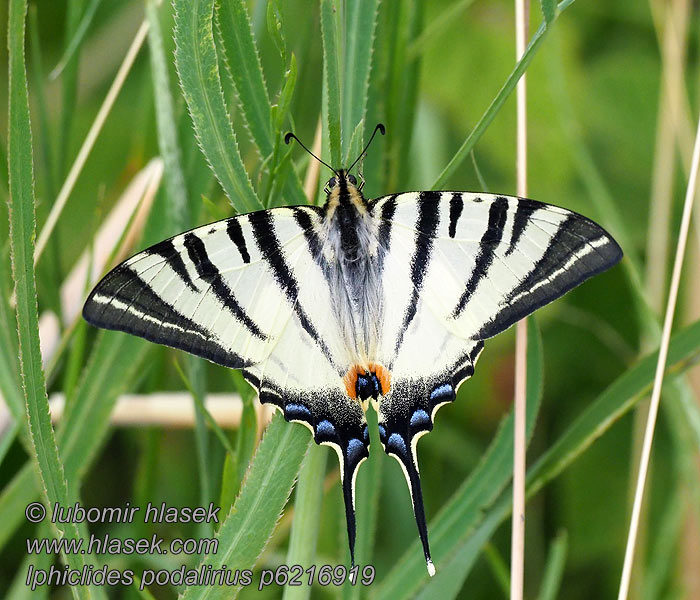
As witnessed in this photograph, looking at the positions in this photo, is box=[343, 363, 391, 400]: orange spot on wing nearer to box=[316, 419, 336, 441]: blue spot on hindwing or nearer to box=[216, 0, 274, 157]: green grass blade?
box=[316, 419, 336, 441]: blue spot on hindwing

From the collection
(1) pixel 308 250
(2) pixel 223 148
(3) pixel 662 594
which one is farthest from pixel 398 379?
(3) pixel 662 594

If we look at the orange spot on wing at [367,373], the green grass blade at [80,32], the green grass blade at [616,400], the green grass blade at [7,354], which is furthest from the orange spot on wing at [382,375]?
the green grass blade at [80,32]

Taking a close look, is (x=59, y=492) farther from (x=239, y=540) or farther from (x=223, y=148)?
(x=223, y=148)

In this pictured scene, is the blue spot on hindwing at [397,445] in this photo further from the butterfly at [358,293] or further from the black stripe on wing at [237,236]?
the black stripe on wing at [237,236]

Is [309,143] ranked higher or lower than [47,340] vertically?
higher

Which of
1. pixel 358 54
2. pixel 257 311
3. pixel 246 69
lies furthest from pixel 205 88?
pixel 257 311

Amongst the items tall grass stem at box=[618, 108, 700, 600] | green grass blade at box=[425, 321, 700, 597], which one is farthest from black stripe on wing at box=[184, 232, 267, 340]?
tall grass stem at box=[618, 108, 700, 600]

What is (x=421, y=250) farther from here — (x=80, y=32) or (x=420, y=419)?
(x=80, y=32)
